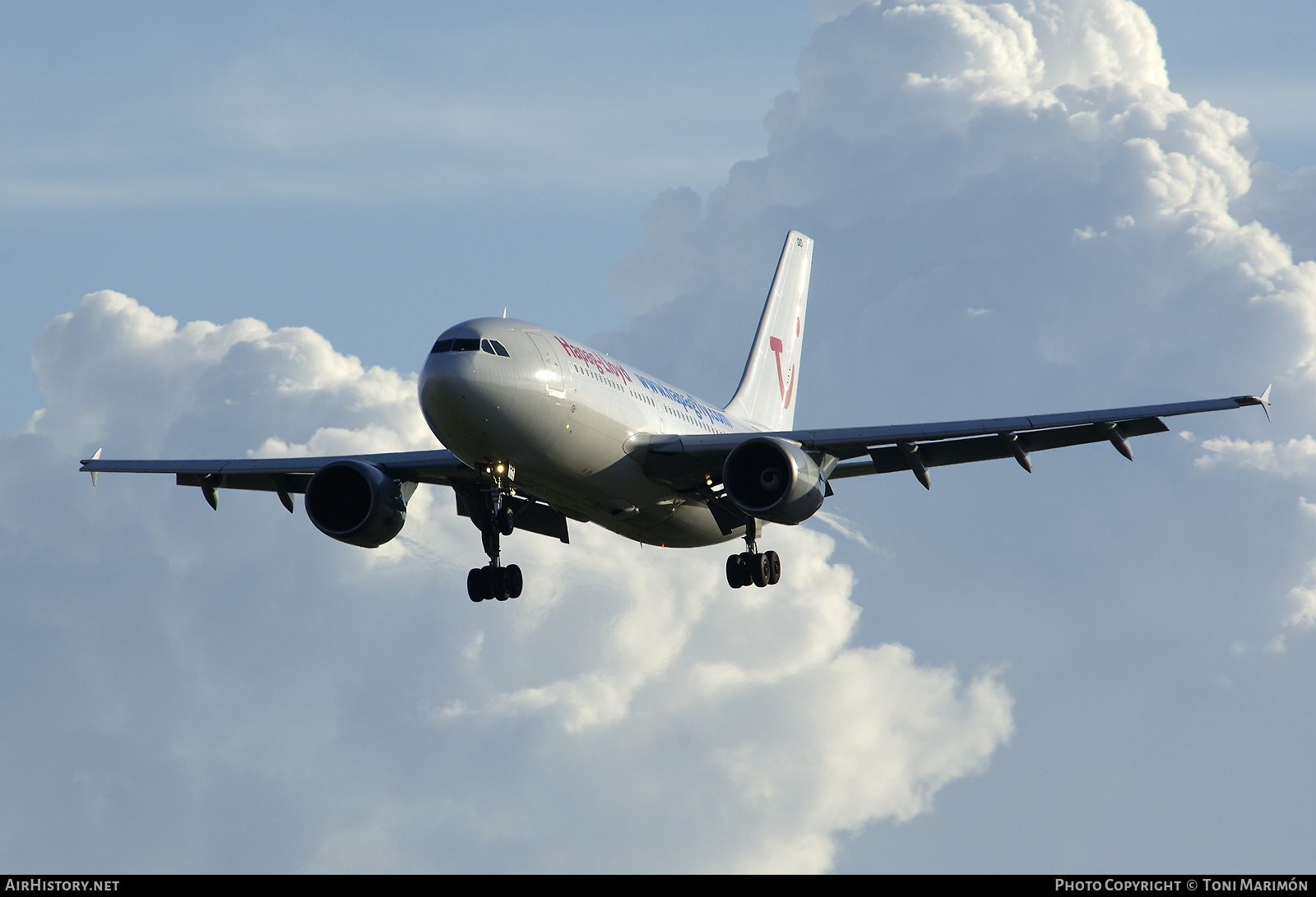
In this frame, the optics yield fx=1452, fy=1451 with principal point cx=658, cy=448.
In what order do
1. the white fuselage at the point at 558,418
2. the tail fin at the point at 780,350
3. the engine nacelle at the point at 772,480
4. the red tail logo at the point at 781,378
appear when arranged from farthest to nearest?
the red tail logo at the point at 781,378, the tail fin at the point at 780,350, the engine nacelle at the point at 772,480, the white fuselage at the point at 558,418

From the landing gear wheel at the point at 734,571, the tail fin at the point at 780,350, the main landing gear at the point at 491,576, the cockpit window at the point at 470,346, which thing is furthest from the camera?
the tail fin at the point at 780,350

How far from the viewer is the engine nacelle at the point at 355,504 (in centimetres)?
3594

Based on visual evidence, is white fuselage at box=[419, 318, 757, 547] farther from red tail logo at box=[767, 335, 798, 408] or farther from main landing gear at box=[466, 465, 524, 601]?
red tail logo at box=[767, 335, 798, 408]

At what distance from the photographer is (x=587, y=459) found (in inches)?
1283

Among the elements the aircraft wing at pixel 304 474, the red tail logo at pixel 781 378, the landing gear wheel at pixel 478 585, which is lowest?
the landing gear wheel at pixel 478 585

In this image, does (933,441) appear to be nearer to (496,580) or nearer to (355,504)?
(496,580)

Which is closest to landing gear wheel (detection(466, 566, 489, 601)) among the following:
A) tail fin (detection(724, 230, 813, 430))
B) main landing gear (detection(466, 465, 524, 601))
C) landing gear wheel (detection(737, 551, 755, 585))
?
main landing gear (detection(466, 465, 524, 601))

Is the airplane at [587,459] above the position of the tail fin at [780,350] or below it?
below

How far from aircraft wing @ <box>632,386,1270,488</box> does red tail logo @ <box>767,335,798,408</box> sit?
628 inches

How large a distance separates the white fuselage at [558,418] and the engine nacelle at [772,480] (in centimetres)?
216

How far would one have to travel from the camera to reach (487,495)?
36.5 m

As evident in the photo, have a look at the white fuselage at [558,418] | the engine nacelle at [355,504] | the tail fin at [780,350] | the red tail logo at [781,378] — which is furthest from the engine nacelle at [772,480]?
the red tail logo at [781,378]

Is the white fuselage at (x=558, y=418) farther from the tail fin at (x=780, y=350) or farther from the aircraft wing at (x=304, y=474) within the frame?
the tail fin at (x=780, y=350)
